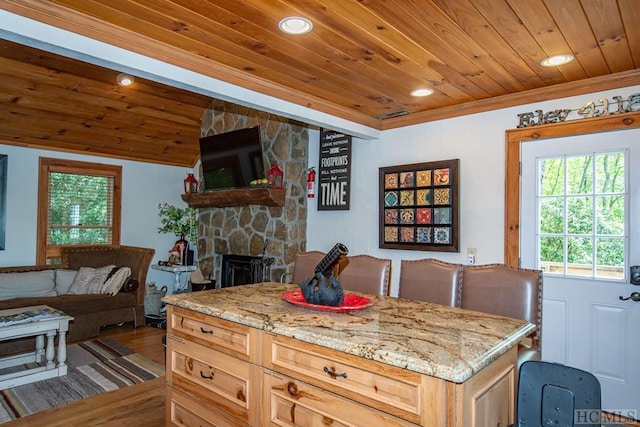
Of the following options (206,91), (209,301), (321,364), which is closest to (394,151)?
(206,91)

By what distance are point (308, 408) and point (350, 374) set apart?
0.91 ft

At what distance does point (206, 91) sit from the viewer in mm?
2752

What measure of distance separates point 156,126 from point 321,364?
4.85 metres

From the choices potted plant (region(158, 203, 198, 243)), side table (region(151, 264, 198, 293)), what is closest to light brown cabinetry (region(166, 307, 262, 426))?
side table (region(151, 264, 198, 293))

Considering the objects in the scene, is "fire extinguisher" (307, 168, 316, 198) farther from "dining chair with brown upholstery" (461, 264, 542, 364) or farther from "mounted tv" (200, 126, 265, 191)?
"dining chair with brown upholstery" (461, 264, 542, 364)

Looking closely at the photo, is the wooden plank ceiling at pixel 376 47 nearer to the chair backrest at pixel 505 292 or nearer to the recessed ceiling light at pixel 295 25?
the recessed ceiling light at pixel 295 25

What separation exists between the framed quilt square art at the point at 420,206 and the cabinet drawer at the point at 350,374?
243 cm

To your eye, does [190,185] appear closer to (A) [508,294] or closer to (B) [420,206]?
(B) [420,206]

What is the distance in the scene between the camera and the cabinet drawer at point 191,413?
75.7 inches

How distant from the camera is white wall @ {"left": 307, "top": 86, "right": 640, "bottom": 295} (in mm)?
3455

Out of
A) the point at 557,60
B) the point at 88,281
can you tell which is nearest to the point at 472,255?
the point at 557,60

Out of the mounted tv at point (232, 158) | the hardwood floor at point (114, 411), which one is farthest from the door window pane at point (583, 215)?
the hardwood floor at point (114, 411)

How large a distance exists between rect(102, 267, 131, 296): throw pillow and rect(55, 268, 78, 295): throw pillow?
386mm

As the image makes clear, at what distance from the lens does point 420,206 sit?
12.7 ft
